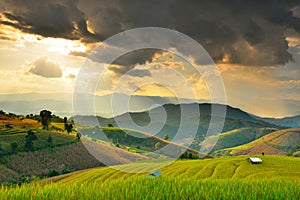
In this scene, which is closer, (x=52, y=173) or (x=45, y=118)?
(x=52, y=173)

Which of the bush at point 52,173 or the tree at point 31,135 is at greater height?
the tree at point 31,135

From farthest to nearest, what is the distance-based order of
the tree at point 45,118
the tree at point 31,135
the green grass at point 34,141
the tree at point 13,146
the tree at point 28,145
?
the tree at point 45,118, the tree at point 31,135, the tree at point 28,145, the green grass at point 34,141, the tree at point 13,146

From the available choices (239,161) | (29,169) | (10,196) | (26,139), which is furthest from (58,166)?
(10,196)

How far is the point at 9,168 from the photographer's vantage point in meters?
104

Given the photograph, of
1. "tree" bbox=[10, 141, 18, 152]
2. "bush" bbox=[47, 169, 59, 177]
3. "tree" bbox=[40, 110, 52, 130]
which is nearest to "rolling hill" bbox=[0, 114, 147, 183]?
"tree" bbox=[10, 141, 18, 152]

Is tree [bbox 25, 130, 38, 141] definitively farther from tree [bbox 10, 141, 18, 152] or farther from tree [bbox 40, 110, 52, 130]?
tree [bbox 40, 110, 52, 130]

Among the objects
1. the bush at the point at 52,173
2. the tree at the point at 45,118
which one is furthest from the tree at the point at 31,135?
the bush at the point at 52,173

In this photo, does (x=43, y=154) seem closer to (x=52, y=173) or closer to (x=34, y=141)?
(x=34, y=141)

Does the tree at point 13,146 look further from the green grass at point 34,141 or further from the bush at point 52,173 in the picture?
the bush at point 52,173

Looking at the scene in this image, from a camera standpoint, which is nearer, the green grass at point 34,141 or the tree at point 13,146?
the tree at point 13,146

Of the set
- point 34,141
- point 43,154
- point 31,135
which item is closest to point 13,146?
point 34,141

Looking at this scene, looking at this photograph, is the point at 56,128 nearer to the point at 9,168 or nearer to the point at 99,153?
the point at 99,153

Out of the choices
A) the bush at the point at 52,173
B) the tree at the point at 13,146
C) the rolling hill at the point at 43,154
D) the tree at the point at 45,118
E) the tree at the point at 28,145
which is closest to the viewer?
the bush at the point at 52,173

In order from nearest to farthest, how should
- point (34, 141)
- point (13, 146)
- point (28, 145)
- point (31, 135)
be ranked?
point (13, 146), point (28, 145), point (34, 141), point (31, 135)
